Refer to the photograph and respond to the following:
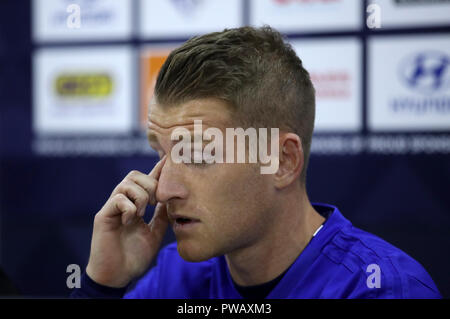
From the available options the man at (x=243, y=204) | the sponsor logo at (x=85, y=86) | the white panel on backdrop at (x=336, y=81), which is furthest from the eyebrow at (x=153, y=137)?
the sponsor logo at (x=85, y=86)

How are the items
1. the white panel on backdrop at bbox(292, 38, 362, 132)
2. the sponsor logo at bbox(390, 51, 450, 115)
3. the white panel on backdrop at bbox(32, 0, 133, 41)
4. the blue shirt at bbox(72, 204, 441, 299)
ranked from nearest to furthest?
the blue shirt at bbox(72, 204, 441, 299) < the sponsor logo at bbox(390, 51, 450, 115) < the white panel on backdrop at bbox(292, 38, 362, 132) < the white panel on backdrop at bbox(32, 0, 133, 41)

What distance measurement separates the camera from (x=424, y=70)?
52.2 inches

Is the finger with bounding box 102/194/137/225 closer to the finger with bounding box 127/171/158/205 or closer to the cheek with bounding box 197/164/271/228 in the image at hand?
the finger with bounding box 127/171/158/205

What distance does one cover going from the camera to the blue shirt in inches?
28.6

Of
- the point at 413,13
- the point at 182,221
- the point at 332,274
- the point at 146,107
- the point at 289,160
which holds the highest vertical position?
the point at 413,13

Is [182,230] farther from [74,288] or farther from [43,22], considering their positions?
[43,22]

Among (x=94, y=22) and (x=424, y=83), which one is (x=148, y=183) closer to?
(x=424, y=83)

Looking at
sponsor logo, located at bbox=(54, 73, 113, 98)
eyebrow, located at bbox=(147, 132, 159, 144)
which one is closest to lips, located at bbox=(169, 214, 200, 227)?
eyebrow, located at bbox=(147, 132, 159, 144)

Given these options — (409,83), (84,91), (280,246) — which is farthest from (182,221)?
(84,91)

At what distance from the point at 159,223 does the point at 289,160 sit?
0.31 meters

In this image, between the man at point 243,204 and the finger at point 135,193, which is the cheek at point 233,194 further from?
the finger at point 135,193

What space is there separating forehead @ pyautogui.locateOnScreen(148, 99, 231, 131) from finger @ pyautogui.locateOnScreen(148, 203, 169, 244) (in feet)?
0.74

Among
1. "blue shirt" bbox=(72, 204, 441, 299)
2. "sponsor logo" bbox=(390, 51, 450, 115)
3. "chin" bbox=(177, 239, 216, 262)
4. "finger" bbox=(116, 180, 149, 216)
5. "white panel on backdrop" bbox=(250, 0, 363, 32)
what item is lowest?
"blue shirt" bbox=(72, 204, 441, 299)
